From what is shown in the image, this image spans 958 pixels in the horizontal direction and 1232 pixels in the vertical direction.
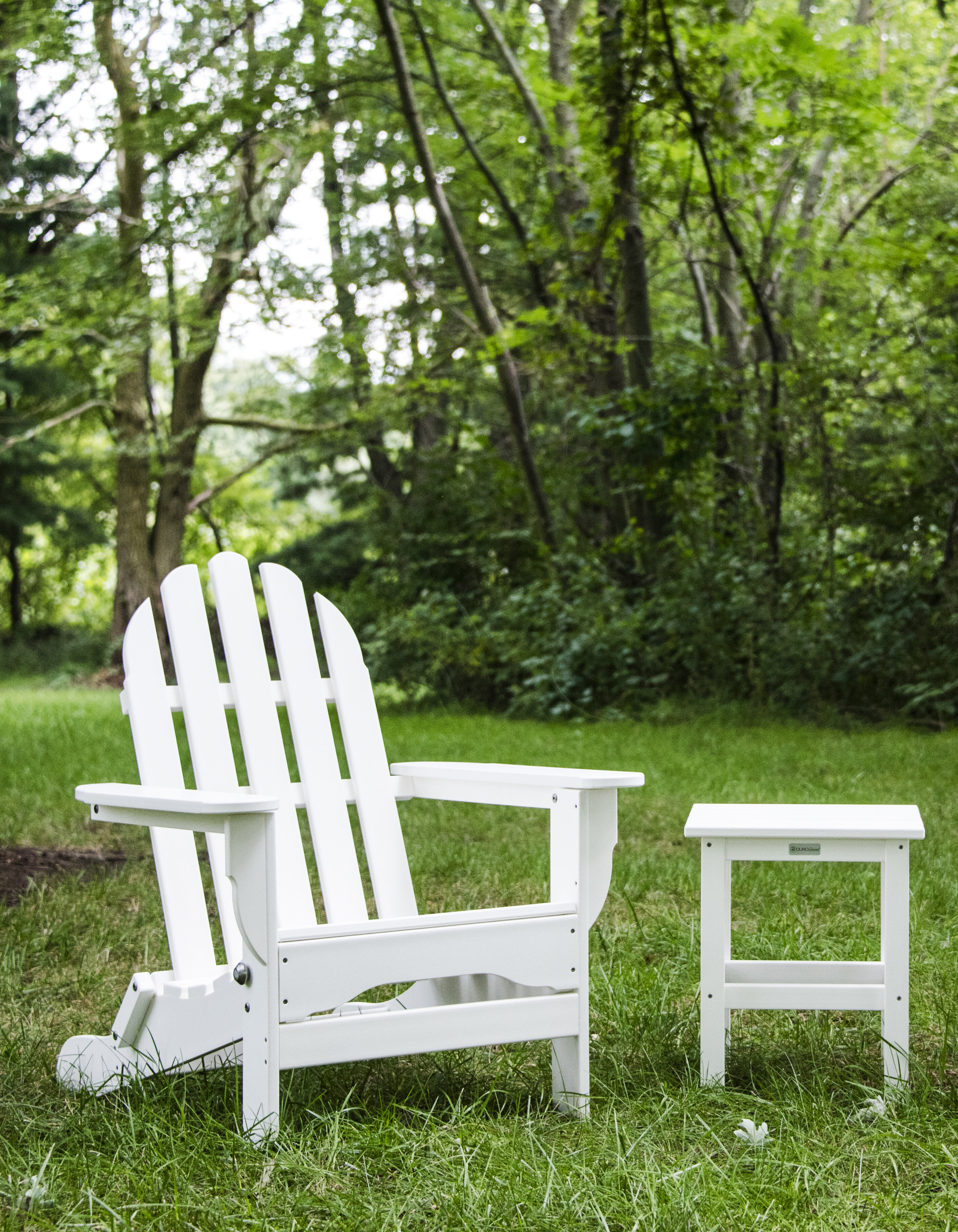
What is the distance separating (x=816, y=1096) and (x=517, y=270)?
34.9ft

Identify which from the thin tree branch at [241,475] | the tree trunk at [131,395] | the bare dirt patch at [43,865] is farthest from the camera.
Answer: the thin tree branch at [241,475]

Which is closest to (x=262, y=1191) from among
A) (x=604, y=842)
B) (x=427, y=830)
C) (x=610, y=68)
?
(x=604, y=842)

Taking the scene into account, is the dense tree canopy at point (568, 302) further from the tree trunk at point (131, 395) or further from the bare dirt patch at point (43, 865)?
the bare dirt patch at point (43, 865)

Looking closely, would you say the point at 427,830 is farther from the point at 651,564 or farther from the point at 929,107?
the point at 929,107

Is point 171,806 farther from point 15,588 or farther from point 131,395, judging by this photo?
point 15,588

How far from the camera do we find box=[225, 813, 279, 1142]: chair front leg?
5.82 ft

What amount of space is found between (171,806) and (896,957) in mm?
1333

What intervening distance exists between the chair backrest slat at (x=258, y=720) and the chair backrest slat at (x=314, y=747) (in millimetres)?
39

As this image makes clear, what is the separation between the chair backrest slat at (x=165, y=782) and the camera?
214 centimetres

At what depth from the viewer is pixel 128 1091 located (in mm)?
2004

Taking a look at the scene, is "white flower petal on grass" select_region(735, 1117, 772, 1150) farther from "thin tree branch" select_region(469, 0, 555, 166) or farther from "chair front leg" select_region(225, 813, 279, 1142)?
"thin tree branch" select_region(469, 0, 555, 166)

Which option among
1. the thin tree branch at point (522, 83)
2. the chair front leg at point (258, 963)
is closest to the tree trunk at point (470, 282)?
the thin tree branch at point (522, 83)

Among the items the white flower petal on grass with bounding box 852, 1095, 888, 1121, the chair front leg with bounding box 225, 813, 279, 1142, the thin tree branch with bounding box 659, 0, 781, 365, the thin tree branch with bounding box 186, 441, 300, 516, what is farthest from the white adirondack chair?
the thin tree branch with bounding box 186, 441, 300, 516

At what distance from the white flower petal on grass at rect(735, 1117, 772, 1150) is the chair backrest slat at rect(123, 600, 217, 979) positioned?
1.00 m
